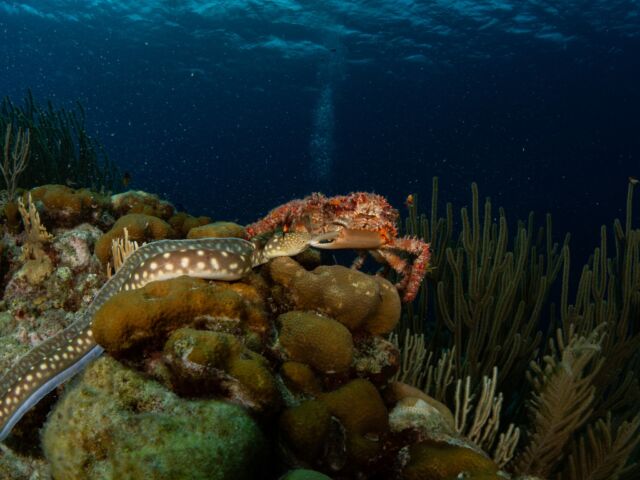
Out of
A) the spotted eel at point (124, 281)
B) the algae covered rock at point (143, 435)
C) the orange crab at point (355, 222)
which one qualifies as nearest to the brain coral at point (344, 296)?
the spotted eel at point (124, 281)

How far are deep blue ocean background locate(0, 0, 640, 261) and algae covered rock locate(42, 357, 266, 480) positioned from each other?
21518 mm

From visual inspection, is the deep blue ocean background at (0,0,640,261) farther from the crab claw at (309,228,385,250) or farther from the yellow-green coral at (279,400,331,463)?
the yellow-green coral at (279,400,331,463)

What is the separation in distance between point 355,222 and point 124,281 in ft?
8.71

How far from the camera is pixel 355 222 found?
4.98 m

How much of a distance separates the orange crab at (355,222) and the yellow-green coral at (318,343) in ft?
5.12

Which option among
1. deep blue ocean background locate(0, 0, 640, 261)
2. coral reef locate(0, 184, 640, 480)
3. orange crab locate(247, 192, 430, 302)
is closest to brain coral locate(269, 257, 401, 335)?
coral reef locate(0, 184, 640, 480)

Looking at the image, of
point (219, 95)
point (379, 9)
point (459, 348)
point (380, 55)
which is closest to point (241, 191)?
point (219, 95)

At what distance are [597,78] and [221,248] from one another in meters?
43.8

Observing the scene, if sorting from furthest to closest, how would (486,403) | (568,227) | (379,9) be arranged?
(568,227) < (379,9) < (486,403)

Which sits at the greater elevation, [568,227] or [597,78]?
[597,78]

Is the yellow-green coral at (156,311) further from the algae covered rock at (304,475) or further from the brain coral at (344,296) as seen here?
the algae covered rock at (304,475)

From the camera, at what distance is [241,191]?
96.2 m

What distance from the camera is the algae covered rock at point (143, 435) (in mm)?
2283

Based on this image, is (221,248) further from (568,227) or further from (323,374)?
(568,227)
